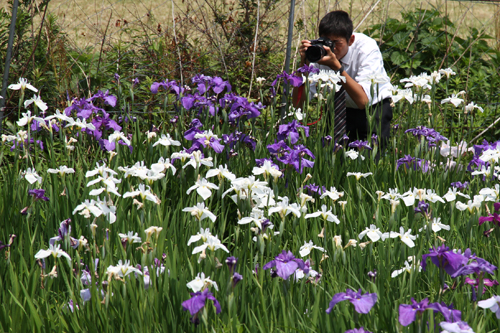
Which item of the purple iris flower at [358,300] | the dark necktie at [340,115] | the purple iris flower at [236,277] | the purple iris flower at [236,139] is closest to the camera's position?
the purple iris flower at [358,300]

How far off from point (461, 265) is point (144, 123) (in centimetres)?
285

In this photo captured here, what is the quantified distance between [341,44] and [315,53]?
36cm

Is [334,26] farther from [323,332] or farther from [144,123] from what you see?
[323,332]

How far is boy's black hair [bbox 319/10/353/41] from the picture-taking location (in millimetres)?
3111

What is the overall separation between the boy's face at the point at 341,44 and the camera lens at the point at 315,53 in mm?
224

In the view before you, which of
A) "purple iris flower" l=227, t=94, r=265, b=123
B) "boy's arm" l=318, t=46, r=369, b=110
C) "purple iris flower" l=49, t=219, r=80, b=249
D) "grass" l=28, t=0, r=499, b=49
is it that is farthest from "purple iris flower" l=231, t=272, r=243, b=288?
"grass" l=28, t=0, r=499, b=49

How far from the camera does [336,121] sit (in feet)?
10.4

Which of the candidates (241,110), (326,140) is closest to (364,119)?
(326,140)

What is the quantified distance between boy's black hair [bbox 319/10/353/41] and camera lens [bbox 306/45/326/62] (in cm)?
29

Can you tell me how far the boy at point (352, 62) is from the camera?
2.96 m

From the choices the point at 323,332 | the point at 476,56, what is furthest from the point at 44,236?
the point at 476,56

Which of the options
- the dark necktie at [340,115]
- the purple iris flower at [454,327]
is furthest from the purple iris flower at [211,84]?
the purple iris flower at [454,327]

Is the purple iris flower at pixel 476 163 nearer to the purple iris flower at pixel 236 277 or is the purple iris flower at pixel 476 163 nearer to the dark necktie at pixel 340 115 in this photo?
the dark necktie at pixel 340 115

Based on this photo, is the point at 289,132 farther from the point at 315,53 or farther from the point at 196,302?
the point at 196,302
